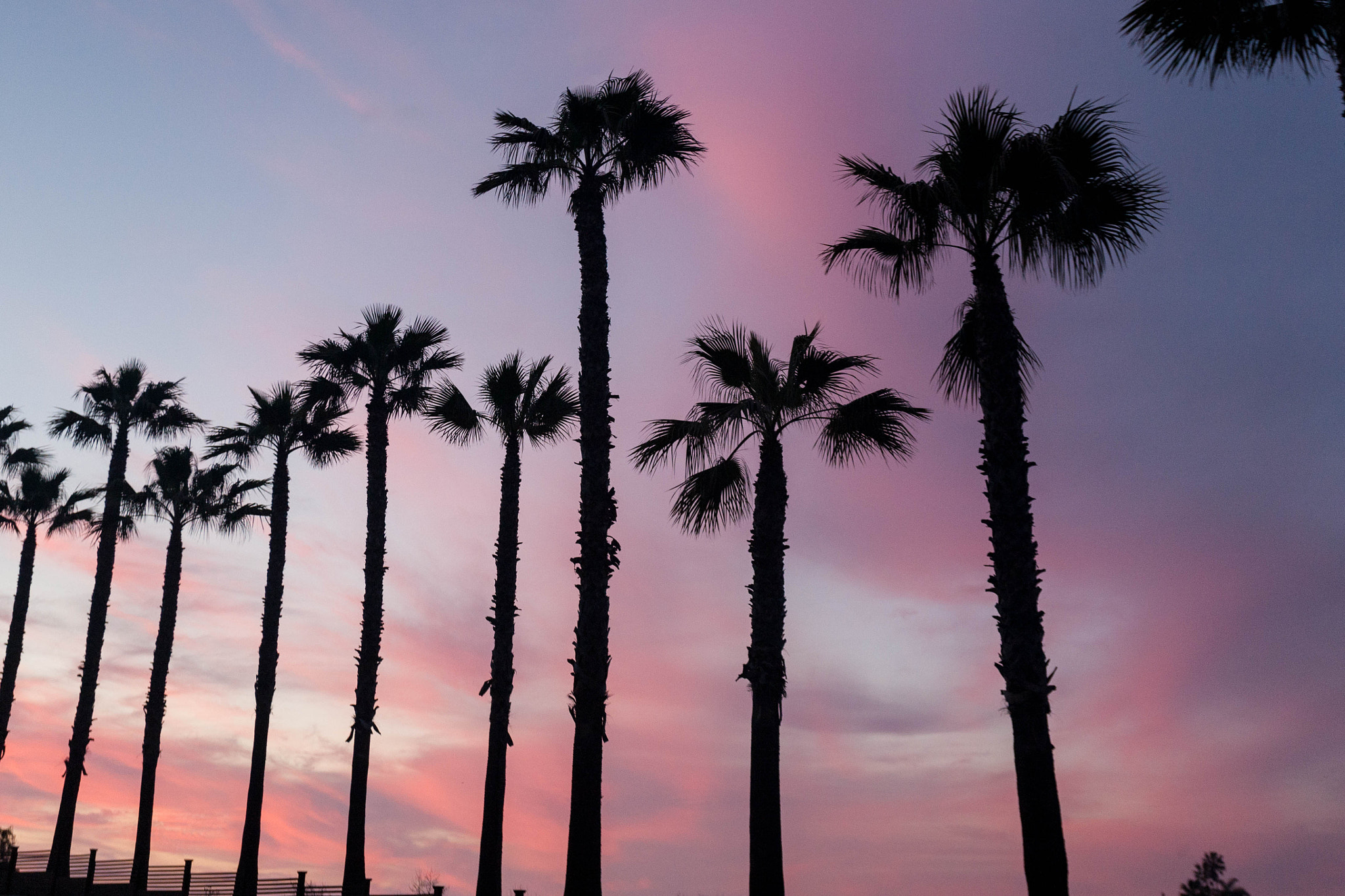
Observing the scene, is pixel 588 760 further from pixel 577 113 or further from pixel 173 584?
pixel 173 584

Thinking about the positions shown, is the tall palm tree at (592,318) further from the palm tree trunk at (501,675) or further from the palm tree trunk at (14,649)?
the palm tree trunk at (14,649)

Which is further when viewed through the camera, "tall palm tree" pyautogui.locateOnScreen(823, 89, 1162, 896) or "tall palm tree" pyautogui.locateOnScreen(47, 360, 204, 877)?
"tall palm tree" pyautogui.locateOnScreen(47, 360, 204, 877)

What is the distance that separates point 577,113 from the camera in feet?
81.4

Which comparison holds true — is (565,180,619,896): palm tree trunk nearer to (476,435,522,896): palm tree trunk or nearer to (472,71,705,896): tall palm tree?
(472,71,705,896): tall palm tree

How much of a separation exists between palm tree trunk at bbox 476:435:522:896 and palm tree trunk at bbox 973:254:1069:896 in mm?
17200

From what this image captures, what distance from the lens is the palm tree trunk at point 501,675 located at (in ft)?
92.4

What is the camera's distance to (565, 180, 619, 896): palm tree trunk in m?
20.3

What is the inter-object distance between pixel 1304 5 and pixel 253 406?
36.4 metres

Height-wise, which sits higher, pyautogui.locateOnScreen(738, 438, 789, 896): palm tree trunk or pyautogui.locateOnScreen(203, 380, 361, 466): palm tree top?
pyautogui.locateOnScreen(203, 380, 361, 466): palm tree top

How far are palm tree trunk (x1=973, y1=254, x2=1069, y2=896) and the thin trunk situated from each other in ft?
74.8

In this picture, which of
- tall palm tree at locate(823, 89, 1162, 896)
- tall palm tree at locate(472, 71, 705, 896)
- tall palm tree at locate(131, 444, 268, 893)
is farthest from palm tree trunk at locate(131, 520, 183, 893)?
tall palm tree at locate(823, 89, 1162, 896)

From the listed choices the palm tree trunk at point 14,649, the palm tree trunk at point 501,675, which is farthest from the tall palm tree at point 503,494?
the palm tree trunk at point 14,649

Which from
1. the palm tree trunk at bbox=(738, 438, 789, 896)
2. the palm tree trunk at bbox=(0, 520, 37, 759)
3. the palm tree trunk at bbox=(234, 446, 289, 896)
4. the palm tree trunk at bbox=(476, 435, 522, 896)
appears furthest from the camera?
the palm tree trunk at bbox=(0, 520, 37, 759)

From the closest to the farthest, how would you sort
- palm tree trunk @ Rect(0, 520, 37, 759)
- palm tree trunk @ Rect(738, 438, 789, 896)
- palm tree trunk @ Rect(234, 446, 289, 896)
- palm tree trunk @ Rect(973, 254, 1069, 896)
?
palm tree trunk @ Rect(973, 254, 1069, 896) < palm tree trunk @ Rect(738, 438, 789, 896) < palm tree trunk @ Rect(234, 446, 289, 896) < palm tree trunk @ Rect(0, 520, 37, 759)
